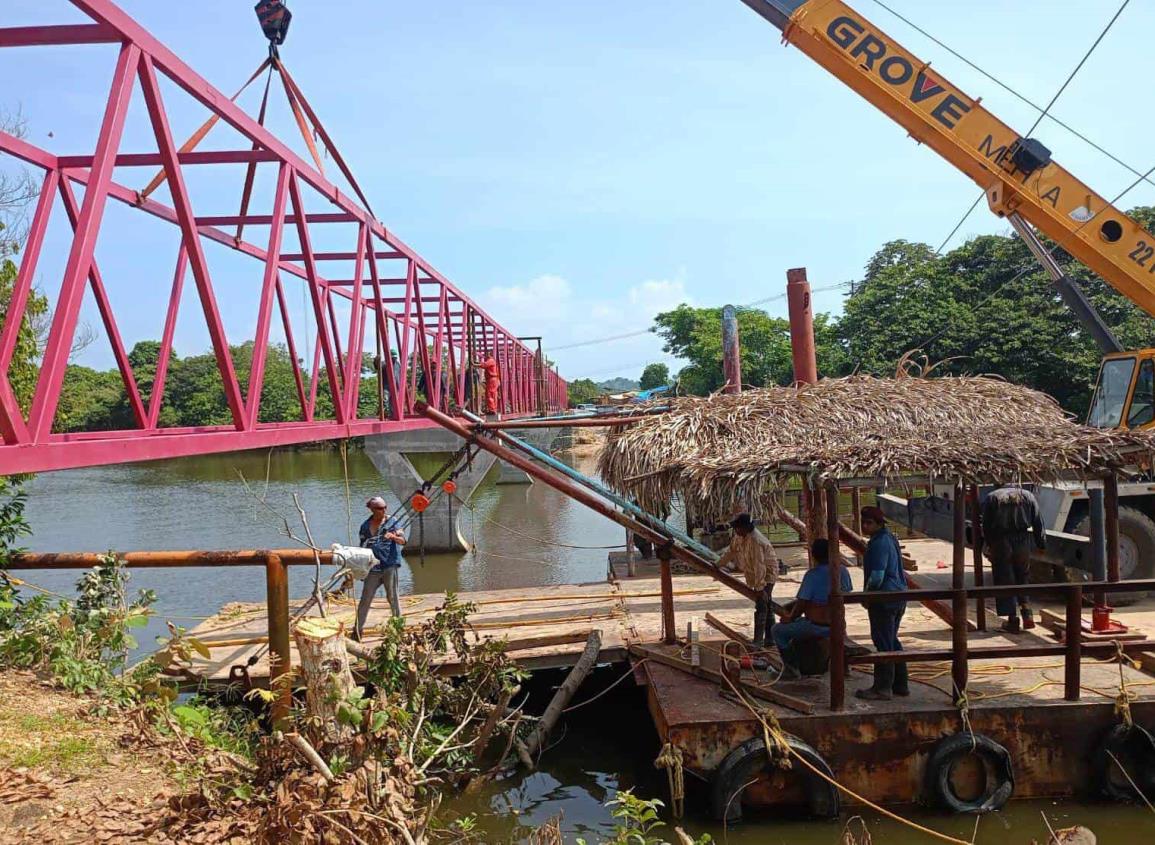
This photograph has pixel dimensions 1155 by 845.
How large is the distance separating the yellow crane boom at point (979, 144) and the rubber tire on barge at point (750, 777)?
26.3ft

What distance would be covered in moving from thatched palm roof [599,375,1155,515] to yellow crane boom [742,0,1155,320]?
3821 millimetres

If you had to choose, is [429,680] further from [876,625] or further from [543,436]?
[543,436]

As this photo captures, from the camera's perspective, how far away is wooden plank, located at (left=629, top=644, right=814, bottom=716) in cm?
699

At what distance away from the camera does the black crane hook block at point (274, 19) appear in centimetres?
806

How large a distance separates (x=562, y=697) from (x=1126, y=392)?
335 inches

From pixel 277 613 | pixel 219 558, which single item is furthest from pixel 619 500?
pixel 219 558

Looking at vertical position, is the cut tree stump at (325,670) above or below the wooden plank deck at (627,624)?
above

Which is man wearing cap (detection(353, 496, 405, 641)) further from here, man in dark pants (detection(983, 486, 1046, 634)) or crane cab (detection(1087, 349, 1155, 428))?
crane cab (detection(1087, 349, 1155, 428))

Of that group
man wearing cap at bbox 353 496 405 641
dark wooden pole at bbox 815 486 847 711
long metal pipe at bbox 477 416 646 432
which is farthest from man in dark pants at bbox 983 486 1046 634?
man wearing cap at bbox 353 496 405 641

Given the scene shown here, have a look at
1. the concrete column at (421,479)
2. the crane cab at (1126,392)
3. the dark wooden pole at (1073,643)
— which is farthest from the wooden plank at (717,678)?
the concrete column at (421,479)

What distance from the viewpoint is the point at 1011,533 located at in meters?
9.12

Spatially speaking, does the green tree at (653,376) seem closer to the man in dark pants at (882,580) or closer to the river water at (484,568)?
the river water at (484,568)

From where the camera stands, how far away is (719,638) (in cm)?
897

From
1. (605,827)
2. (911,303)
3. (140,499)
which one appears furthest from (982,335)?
(140,499)
